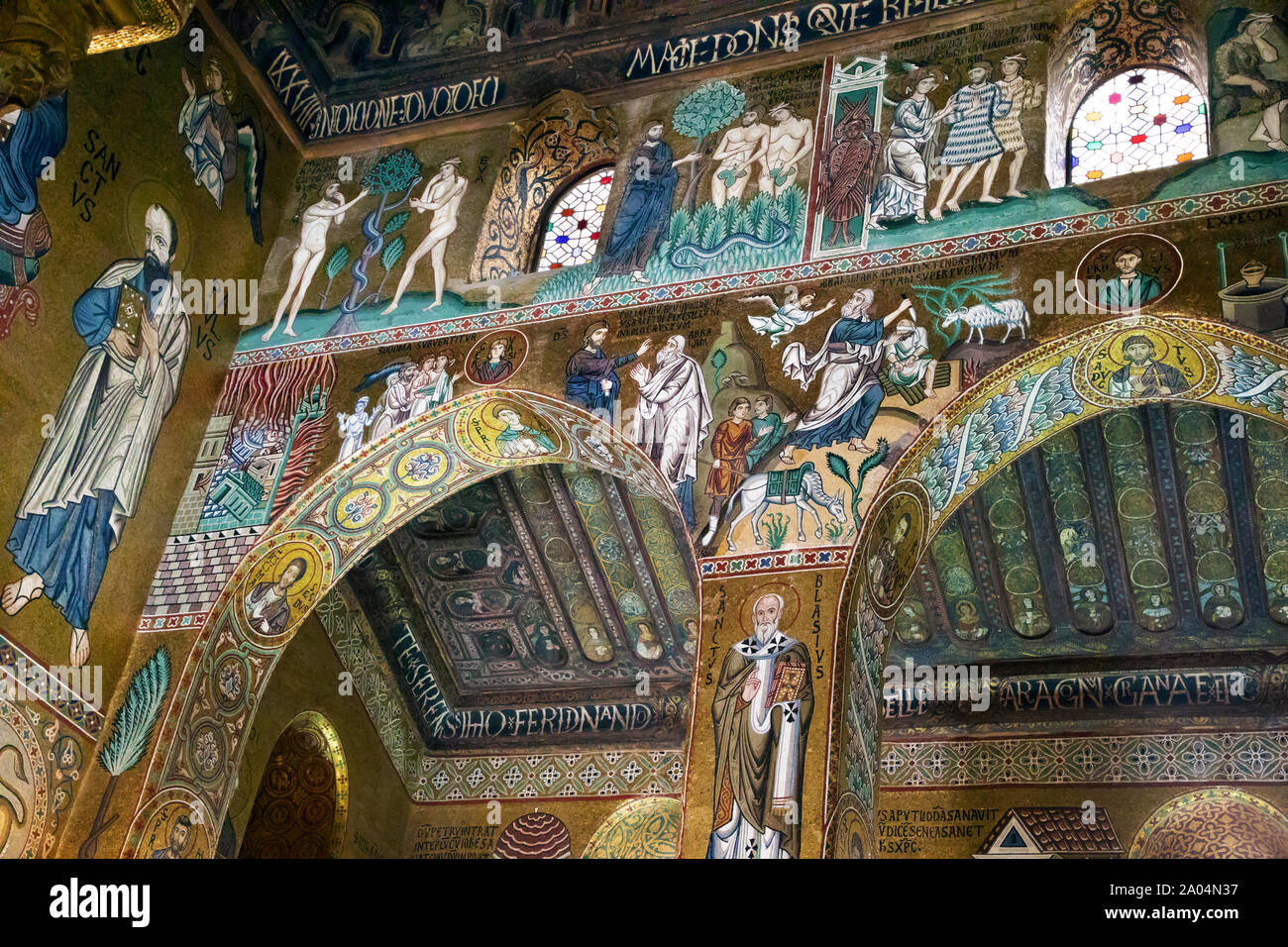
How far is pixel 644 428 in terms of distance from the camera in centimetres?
1004

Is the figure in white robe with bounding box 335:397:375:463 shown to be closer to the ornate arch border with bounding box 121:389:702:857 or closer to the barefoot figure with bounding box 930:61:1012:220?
the ornate arch border with bounding box 121:389:702:857

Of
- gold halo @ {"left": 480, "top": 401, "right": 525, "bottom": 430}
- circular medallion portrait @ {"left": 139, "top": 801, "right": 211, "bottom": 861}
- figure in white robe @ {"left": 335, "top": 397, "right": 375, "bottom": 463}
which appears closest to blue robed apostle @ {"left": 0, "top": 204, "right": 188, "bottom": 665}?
circular medallion portrait @ {"left": 139, "top": 801, "right": 211, "bottom": 861}

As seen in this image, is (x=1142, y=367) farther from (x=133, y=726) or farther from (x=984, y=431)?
(x=133, y=726)

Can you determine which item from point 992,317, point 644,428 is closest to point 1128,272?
point 992,317

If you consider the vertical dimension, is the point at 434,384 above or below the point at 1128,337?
above

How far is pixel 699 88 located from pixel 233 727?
241 inches

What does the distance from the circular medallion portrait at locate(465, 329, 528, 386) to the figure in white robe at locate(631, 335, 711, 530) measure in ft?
3.21

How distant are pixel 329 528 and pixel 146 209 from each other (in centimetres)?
292

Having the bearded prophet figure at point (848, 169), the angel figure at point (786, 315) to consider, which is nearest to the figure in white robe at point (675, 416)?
the angel figure at point (786, 315)

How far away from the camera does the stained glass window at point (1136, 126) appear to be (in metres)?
10.3

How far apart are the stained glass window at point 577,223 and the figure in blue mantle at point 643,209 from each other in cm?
27
